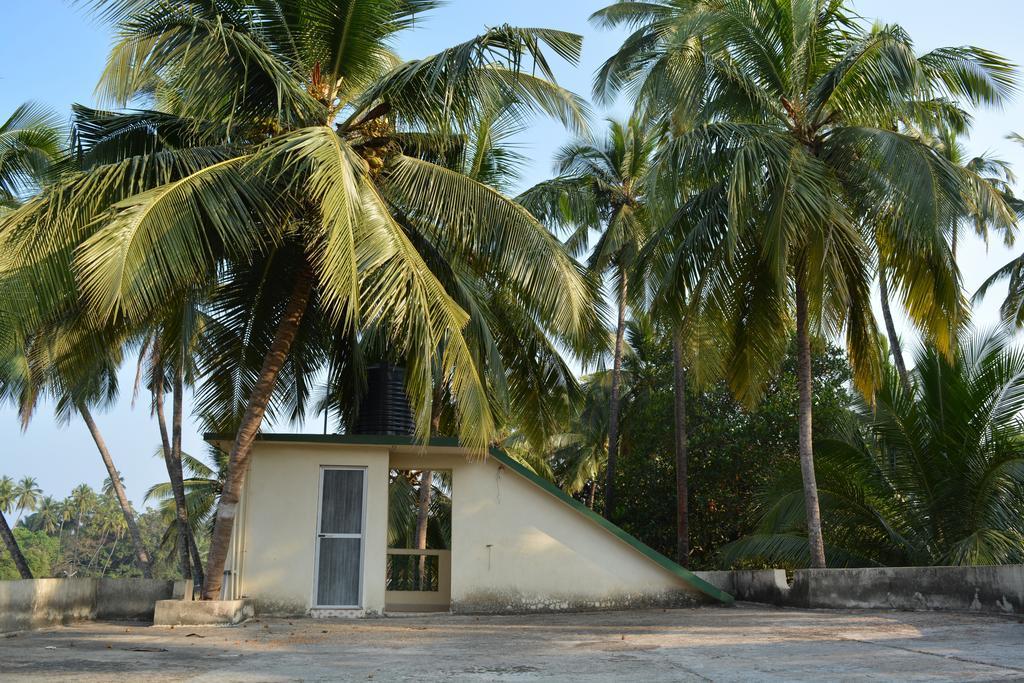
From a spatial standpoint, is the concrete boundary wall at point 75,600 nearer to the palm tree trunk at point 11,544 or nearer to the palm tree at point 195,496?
the palm tree trunk at point 11,544

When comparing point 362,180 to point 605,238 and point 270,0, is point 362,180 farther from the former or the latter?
point 605,238

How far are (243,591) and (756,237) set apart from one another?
28.1ft

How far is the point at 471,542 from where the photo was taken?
13.0 meters

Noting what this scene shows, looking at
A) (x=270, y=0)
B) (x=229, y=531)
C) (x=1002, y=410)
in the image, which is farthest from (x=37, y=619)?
(x=1002, y=410)

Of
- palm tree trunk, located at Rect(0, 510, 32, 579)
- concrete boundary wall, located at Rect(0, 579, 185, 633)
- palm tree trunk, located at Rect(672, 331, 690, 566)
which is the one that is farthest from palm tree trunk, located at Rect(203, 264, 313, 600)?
palm tree trunk, located at Rect(672, 331, 690, 566)

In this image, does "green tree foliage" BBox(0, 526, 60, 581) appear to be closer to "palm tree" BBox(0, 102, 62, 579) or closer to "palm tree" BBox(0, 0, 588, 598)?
"palm tree" BBox(0, 102, 62, 579)

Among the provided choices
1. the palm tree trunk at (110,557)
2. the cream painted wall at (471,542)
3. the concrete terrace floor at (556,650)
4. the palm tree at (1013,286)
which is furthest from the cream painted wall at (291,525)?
the palm tree trunk at (110,557)

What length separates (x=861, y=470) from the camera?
15.0 meters

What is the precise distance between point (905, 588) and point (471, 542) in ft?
18.3

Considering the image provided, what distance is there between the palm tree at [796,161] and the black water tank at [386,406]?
14.9 ft

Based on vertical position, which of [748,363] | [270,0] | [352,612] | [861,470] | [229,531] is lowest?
[352,612]

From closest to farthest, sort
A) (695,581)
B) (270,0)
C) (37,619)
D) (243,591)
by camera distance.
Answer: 1. (37,619)
2. (270,0)
3. (243,591)
4. (695,581)

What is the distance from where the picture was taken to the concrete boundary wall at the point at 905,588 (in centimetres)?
951

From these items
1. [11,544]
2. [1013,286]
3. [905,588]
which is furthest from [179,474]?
[1013,286]
